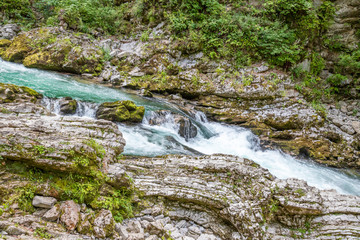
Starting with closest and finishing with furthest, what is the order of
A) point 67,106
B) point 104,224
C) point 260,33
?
point 104,224, point 67,106, point 260,33

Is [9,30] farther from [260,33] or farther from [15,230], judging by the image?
[15,230]

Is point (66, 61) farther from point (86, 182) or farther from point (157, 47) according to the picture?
point (86, 182)

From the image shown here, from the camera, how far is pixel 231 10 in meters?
13.9

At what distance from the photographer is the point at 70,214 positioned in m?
3.03

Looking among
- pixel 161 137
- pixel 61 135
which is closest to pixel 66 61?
pixel 161 137

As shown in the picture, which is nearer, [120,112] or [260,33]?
[120,112]

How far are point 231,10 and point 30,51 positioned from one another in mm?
13638

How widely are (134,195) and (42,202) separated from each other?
1522 mm

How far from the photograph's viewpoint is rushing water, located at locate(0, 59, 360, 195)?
747cm

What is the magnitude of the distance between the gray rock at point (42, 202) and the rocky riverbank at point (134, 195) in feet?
0.04

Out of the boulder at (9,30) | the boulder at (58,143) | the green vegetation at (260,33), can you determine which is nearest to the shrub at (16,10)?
the boulder at (9,30)

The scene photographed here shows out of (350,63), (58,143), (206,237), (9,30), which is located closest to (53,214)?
(58,143)

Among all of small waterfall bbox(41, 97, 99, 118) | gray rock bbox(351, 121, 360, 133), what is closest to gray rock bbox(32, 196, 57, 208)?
small waterfall bbox(41, 97, 99, 118)

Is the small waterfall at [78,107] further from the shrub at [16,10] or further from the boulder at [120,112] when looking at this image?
the shrub at [16,10]
